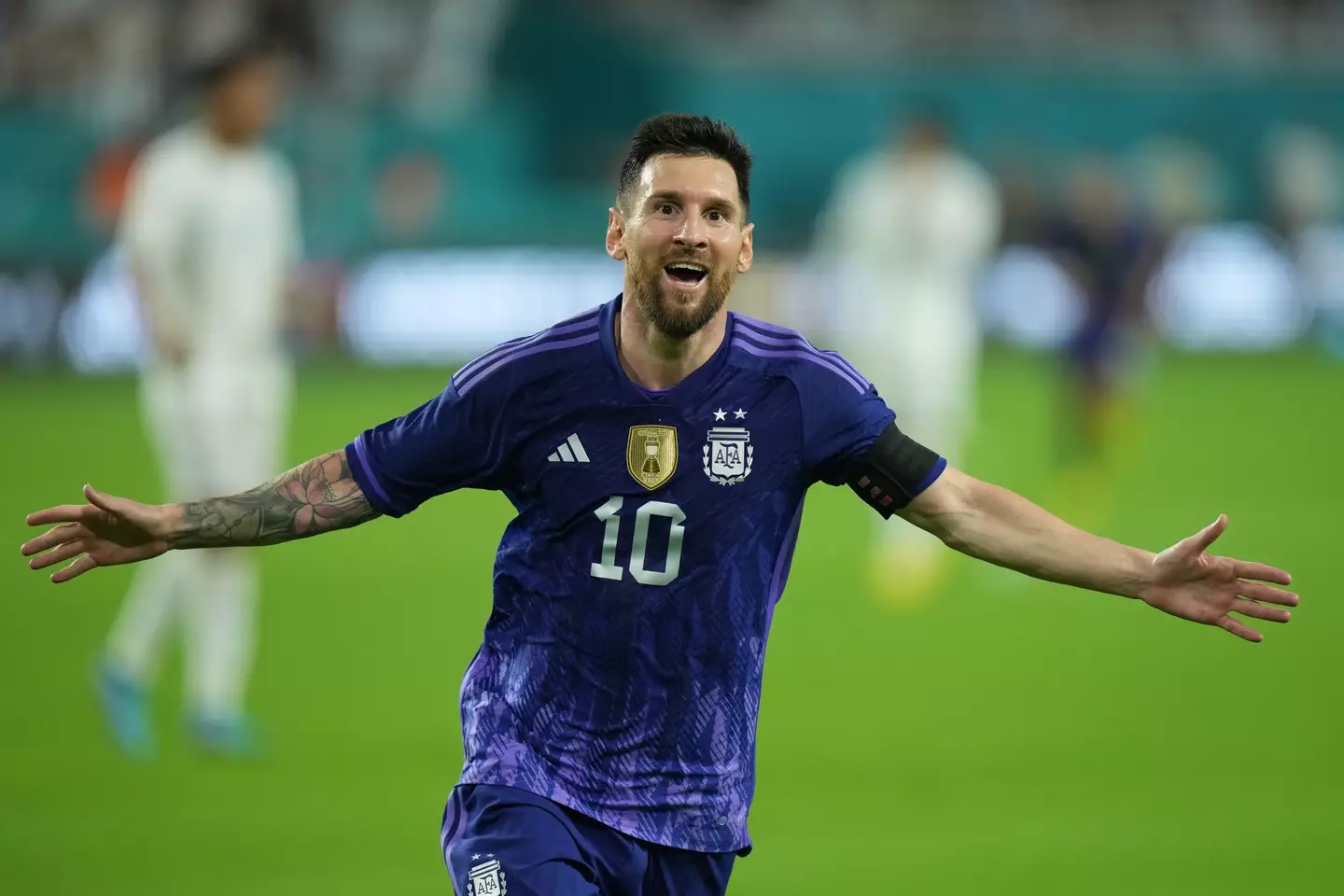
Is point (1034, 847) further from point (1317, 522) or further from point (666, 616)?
point (1317, 522)

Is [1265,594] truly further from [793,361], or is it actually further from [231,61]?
[231,61]

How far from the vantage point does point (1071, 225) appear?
1627 centimetres

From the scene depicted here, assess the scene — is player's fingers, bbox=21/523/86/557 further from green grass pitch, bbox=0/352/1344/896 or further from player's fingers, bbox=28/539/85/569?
green grass pitch, bbox=0/352/1344/896

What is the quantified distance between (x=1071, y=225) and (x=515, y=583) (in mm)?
12550

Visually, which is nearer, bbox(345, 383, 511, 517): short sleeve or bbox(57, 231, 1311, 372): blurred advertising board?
bbox(345, 383, 511, 517): short sleeve

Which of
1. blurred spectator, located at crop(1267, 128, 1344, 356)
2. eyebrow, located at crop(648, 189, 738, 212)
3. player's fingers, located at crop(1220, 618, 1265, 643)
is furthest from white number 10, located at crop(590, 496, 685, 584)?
blurred spectator, located at crop(1267, 128, 1344, 356)

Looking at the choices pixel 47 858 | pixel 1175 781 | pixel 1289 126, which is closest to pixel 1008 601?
pixel 1175 781

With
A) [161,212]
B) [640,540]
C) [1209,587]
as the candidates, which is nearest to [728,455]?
→ [640,540]

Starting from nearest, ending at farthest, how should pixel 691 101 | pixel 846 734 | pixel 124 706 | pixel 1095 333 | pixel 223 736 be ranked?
pixel 223 736 → pixel 124 706 → pixel 846 734 → pixel 1095 333 → pixel 691 101

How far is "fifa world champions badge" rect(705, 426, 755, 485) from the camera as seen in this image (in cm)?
438

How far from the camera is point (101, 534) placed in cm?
429

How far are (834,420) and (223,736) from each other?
5.42 m

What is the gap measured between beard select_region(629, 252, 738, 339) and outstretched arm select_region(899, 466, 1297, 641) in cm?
65

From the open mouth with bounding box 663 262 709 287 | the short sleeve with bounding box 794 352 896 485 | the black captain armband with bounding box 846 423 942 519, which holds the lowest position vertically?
the black captain armband with bounding box 846 423 942 519
